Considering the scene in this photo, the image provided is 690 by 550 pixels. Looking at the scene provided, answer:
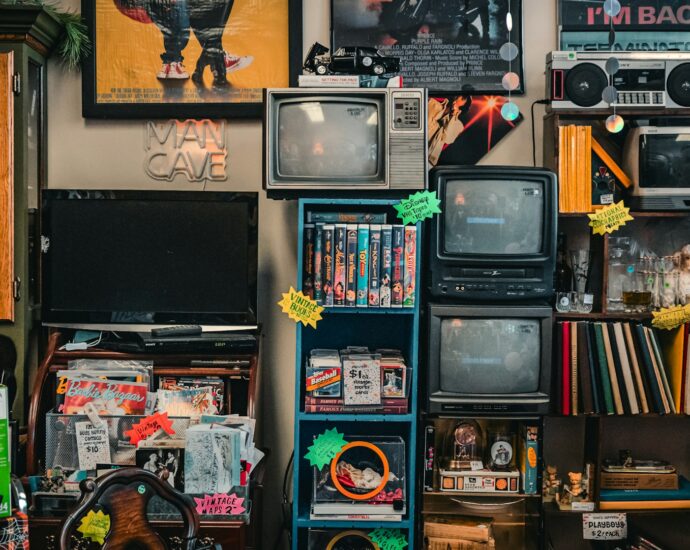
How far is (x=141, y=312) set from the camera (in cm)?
282

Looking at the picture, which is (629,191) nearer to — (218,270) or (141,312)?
(218,270)

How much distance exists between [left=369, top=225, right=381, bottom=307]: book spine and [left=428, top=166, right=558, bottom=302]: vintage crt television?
19cm

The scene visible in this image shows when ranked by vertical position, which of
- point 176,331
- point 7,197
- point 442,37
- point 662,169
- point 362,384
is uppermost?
point 442,37

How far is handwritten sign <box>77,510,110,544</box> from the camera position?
2.27m

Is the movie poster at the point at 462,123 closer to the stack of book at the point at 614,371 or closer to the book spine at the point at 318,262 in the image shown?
the book spine at the point at 318,262

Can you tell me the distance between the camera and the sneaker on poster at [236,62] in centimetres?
316

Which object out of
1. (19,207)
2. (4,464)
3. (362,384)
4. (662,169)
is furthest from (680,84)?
(4,464)

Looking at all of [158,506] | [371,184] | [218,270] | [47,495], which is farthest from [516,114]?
[47,495]

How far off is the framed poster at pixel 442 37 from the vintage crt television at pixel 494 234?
629 millimetres

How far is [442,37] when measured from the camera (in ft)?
10.3

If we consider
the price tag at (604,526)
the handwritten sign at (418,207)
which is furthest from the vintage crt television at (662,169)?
the price tag at (604,526)

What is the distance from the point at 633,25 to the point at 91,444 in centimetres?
260

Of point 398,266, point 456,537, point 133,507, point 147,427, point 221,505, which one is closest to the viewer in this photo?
point 133,507

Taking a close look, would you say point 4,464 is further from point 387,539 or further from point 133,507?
point 387,539
